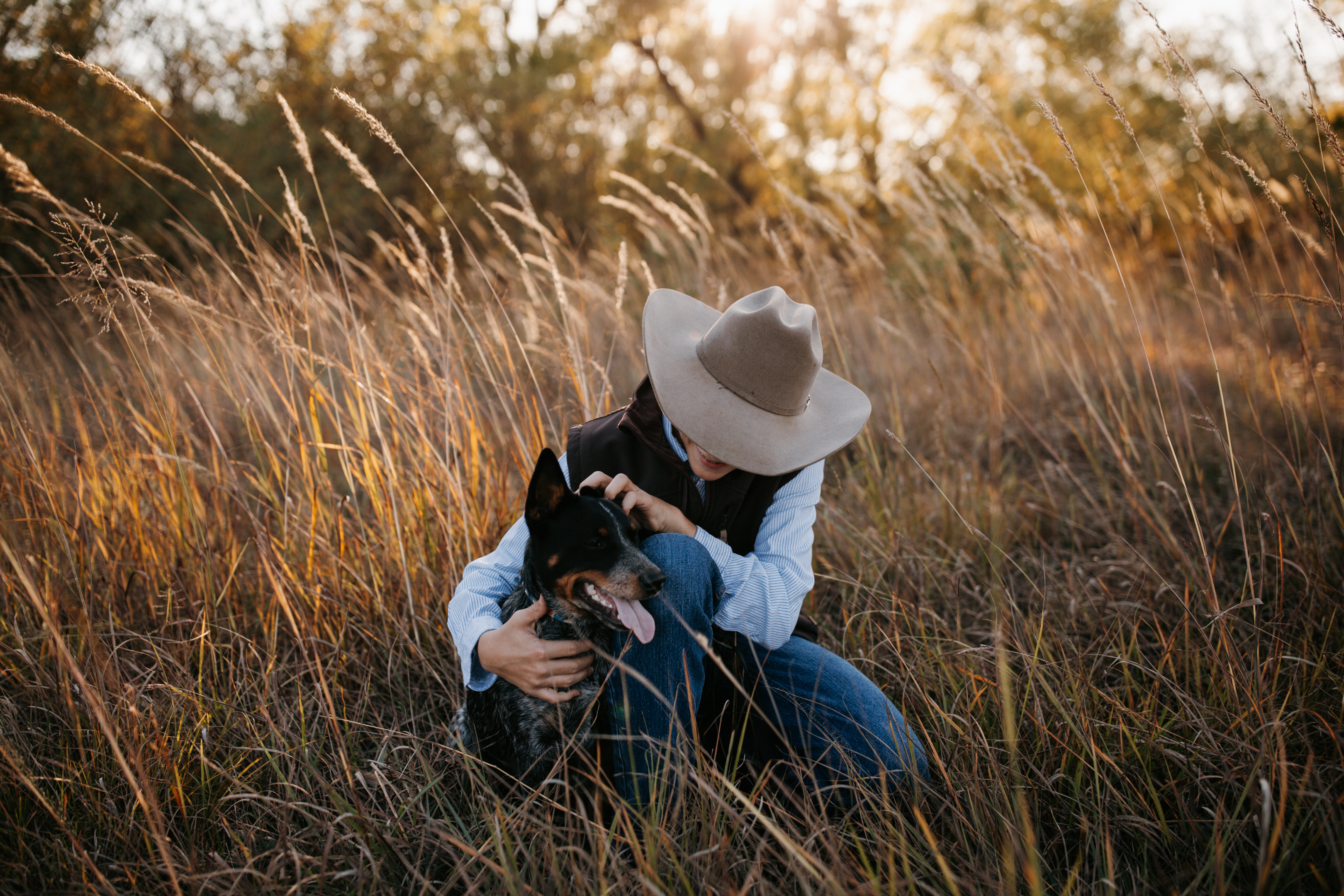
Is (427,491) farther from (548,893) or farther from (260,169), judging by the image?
(260,169)

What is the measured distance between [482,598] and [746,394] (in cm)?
86

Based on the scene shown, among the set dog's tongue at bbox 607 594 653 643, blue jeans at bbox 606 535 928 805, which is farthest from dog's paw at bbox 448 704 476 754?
dog's tongue at bbox 607 594 653 643

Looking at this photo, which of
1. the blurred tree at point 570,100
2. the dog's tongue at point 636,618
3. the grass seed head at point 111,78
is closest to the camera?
the dog's tongue at point 636,618

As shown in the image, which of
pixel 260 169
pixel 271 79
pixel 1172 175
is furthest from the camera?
pixel 1172 175

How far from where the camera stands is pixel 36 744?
1527 millimetres

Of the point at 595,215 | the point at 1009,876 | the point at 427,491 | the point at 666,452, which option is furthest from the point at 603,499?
the point at 595,215

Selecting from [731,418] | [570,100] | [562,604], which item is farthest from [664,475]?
[570,100]

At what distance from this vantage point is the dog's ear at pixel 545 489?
1461 mm

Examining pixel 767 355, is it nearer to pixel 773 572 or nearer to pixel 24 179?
pixel 773 572

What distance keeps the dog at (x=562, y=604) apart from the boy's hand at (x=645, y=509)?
26 mm

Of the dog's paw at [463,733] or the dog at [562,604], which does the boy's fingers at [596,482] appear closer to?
the dog at [562,604]

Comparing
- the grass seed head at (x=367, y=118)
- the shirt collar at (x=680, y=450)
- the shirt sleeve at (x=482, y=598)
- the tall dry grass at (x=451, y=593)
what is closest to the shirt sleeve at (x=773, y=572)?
the shirt collar at (x=680, y=450)

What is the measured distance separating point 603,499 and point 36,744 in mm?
1495

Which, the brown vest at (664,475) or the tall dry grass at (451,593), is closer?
the tall dry grass at (451,593)
